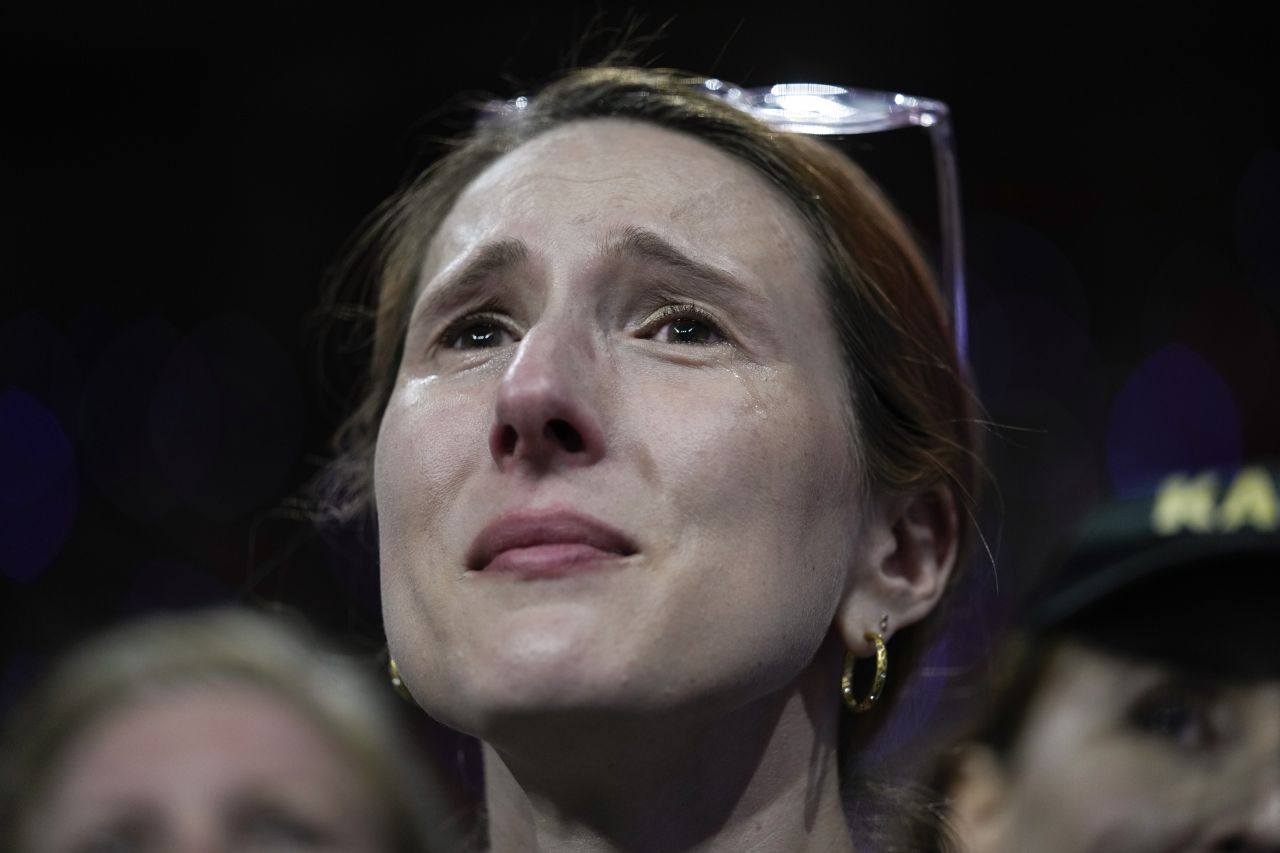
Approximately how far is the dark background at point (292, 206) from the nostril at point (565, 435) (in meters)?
3.50

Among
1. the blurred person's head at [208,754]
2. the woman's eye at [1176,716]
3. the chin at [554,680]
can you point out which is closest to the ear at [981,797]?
the woman's eye at [1176,716]

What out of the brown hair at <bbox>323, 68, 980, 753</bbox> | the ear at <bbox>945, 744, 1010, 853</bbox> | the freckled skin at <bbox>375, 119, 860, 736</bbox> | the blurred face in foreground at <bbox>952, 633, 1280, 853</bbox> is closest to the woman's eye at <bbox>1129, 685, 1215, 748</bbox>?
the blurred face in foreground at <bbox>952, 633, 1280, 853</bbox>

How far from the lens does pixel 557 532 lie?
4.89 feet

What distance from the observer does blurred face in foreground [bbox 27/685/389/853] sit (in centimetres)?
186

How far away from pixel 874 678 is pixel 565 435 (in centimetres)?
55

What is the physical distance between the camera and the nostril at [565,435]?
1535 millimetres

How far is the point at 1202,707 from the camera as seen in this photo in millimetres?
2248

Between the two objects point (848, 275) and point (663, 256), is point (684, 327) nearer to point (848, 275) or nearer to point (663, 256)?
point (663, 256)

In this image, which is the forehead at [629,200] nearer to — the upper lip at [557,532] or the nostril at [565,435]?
the nostril at [565,435]

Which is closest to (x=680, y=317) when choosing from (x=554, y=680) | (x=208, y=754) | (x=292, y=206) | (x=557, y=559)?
(x=557, y=559)

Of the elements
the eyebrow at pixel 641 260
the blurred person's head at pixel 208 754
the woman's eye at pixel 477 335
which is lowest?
the blurred person's head at pixel 208 754

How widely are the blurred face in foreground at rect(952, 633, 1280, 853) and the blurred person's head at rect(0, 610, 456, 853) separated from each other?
3.02 feet

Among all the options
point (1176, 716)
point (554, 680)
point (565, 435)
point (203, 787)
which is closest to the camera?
point (554, 680)

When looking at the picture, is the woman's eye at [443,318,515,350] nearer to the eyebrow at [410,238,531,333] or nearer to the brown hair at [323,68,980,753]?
the eyebrow at [410,238,531,333]
